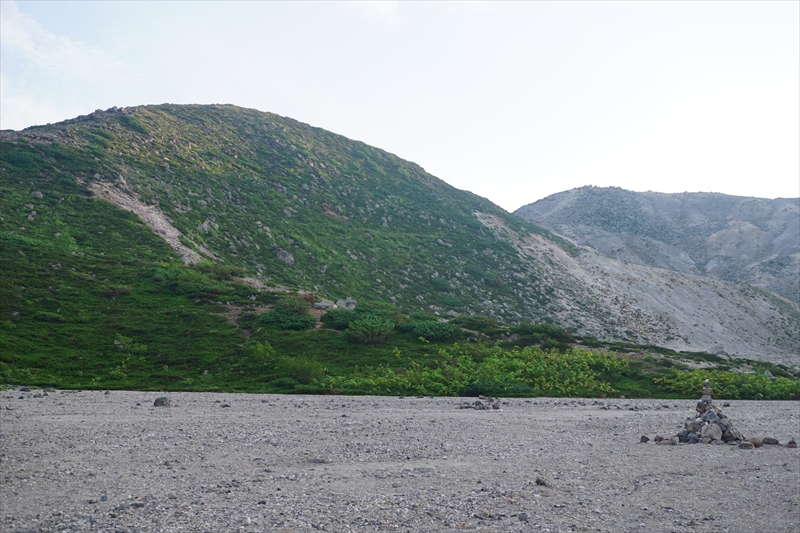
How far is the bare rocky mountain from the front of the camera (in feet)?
376

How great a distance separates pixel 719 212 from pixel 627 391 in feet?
454

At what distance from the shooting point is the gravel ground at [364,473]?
8.77m

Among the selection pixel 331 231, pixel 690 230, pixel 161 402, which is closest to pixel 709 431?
pixel 161 402

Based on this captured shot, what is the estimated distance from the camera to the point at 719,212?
147 metres

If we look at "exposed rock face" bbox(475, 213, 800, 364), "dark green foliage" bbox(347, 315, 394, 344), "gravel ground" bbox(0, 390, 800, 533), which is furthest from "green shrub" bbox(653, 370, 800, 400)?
"exposed rock face" bbox(475, 213, 800, 364)

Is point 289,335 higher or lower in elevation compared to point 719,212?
lower

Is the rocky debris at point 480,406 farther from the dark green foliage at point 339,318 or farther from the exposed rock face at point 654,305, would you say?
the exposed rock face at point 654,305

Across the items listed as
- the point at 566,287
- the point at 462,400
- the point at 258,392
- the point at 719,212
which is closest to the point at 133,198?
the point at 258,392

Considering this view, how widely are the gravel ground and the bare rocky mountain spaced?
100 m

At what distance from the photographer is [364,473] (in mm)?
11406

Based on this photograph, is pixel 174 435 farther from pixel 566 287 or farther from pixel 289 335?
pixel 566 287

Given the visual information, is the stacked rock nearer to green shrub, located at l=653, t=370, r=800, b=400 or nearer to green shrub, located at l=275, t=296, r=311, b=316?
green shrub, located at l=653, t=370, r=800, b=400

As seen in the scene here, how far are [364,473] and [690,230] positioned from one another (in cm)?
14490

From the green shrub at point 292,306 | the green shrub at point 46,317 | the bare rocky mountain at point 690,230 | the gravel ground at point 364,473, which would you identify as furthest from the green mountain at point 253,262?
the bare rocky mountain at point 690,230
